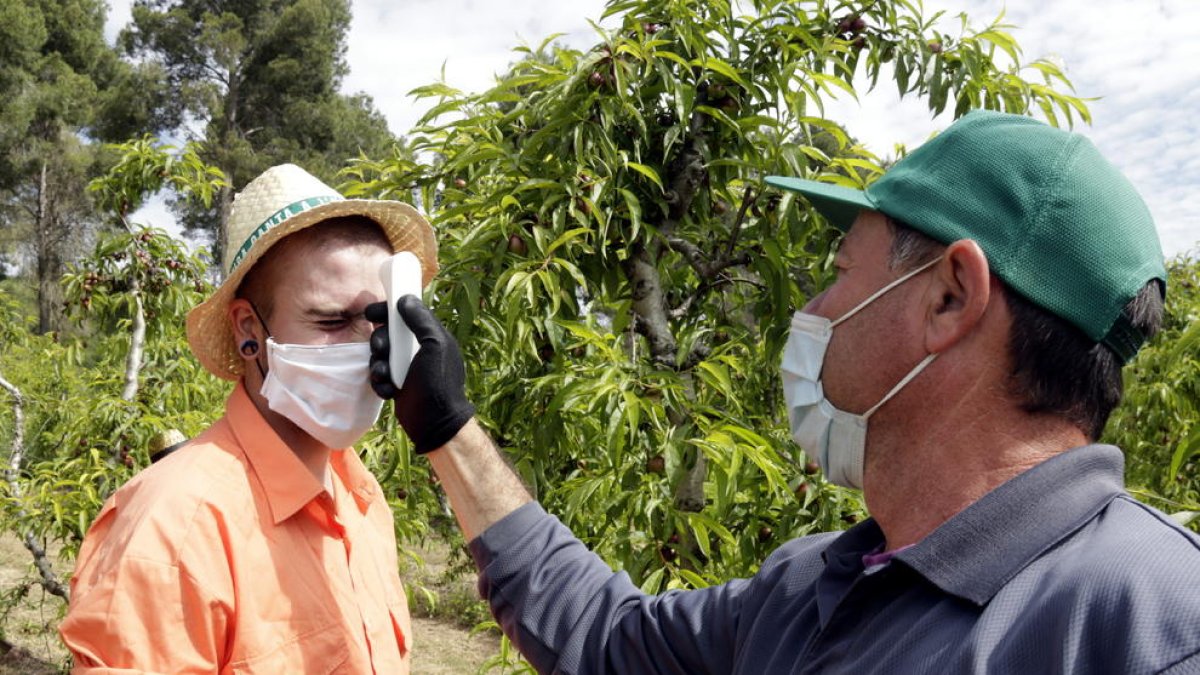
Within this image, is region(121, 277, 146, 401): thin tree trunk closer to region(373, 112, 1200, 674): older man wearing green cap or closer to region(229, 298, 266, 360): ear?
region(229, 298, 266, 360): ear

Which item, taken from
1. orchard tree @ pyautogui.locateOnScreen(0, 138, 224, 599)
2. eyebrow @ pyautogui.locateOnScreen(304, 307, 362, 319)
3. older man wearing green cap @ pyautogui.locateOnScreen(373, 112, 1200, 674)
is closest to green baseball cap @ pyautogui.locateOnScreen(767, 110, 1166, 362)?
older man wearing green cap @ pyautogui.locateOnScreen(373, 112, 1200, 674)

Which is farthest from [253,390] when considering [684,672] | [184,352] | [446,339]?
[184,352]

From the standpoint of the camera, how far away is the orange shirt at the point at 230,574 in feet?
4.72

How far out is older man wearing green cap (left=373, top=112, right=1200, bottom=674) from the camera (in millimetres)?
1057

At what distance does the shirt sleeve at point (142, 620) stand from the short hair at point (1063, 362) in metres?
1.21

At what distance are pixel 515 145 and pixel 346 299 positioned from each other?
4.05 ft

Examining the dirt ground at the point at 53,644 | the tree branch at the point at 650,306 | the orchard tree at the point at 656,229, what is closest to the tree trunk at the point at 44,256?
the dirt ground at the point at 53,644

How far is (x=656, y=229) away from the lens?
271 centimetres

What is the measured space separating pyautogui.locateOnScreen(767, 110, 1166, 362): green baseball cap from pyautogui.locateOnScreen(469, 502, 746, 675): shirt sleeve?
A: 0.78 m

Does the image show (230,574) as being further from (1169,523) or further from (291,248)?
(1169,523)

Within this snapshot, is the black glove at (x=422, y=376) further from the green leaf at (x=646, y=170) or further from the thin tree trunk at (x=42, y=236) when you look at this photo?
the thin tree trunk at (x=42, y=236)

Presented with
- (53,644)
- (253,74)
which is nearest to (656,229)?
(53,644)

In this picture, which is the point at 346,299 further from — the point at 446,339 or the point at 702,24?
the point at 702,24

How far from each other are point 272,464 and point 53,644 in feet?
24.8
